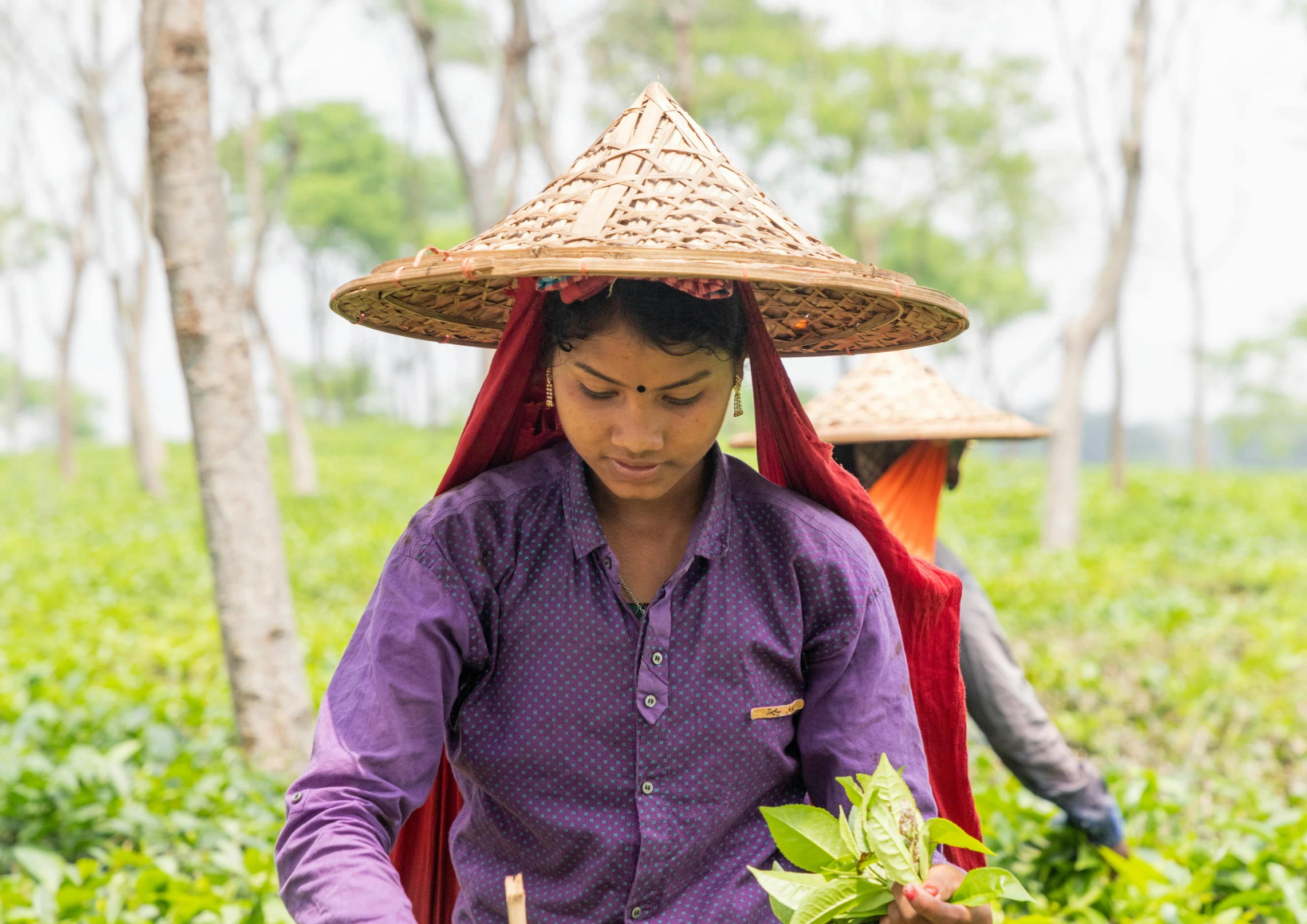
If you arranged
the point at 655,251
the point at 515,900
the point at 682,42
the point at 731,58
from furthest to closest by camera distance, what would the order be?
the point at 731,58, the point at 682,42, the point at 655,251, the point at 515,900

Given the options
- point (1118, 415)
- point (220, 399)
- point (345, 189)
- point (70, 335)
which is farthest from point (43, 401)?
point (220, 399)

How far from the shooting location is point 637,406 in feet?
4.74

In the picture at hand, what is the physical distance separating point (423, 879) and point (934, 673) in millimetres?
884

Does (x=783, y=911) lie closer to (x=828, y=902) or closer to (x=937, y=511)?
(x=828, y=902)

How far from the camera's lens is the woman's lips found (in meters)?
1.49

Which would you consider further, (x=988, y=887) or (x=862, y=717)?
(x=862, y=717)

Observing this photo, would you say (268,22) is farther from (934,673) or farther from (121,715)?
(934,673)

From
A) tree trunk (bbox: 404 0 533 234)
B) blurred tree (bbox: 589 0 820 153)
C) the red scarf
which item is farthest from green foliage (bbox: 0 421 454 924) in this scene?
blurred tree (bbox: 589 0 820 153)

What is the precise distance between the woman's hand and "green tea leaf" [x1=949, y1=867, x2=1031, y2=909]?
0.02 m

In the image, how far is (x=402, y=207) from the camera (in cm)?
2752

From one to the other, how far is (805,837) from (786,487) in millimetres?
564

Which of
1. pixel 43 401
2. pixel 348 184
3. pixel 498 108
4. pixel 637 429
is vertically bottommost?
pixel 43 401

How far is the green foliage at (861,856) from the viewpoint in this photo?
1334mm

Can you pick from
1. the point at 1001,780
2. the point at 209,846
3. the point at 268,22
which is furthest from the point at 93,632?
the point at 268,22
